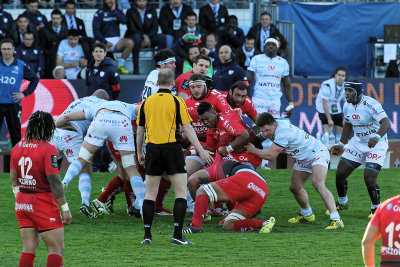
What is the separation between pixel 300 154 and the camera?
10.8 meters

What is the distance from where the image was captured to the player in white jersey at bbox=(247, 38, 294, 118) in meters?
15.3

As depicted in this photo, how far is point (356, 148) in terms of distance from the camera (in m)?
11.6

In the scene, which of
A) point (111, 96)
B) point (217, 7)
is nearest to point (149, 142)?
point (111, 96)

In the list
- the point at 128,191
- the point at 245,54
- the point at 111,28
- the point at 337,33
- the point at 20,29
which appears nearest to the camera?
the point at 128,191

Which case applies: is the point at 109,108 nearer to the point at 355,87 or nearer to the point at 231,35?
the point at 355,87

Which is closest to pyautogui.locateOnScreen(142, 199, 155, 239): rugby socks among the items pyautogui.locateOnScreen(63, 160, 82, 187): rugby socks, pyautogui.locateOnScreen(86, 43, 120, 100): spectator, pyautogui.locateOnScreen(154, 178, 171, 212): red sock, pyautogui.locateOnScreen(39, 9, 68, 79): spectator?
pyautogui.locateOnScreen(63, 160, 82, 187): rugby socks

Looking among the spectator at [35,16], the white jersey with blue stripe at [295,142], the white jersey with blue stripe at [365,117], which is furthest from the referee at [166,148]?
the spectator at [35,16]

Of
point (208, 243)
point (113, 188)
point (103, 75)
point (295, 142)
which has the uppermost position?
point (103, 75)

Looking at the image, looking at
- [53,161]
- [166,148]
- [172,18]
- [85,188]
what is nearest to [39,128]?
[53,161]

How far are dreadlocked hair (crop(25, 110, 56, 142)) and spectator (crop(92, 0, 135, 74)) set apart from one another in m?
11.2

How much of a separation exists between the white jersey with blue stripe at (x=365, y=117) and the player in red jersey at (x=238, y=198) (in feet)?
6.61

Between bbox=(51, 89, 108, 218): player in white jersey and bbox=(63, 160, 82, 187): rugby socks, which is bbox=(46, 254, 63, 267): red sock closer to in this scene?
bbox=(63, 160, 82, 187): rugby socks

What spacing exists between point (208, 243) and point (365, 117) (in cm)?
344

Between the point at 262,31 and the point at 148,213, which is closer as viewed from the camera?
the point at 148,213
